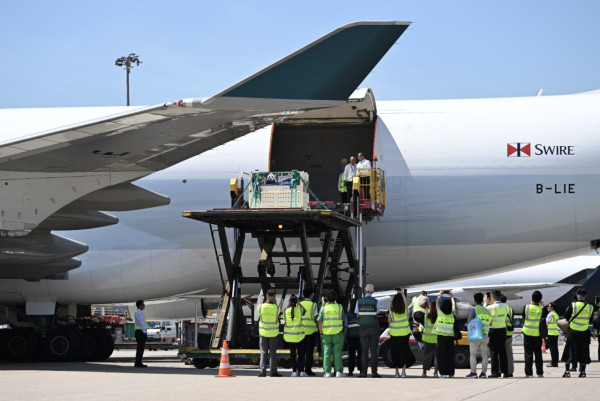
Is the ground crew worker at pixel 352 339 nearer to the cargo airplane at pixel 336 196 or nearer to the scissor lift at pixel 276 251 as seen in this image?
the scissor lift at pixel 276 251

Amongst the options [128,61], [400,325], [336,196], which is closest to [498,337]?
[400,325]

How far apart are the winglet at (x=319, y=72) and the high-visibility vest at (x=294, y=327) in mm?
3951

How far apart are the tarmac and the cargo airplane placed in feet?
11.6

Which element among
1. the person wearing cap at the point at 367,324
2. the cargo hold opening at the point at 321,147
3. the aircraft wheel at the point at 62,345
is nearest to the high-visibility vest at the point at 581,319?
the person wearing cap at the point at 367,324

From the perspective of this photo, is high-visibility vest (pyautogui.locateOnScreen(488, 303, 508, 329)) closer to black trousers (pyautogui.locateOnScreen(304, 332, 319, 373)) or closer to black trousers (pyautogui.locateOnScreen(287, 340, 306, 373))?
black trousers (pyautogui.locateOnScreen(304, 332, 319, 373))

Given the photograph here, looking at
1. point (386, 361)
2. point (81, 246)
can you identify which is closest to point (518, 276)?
point (386, 361)

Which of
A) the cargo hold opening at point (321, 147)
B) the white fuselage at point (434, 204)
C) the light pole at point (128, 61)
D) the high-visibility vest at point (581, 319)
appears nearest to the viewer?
the high-visibility vest at point (581, 319)

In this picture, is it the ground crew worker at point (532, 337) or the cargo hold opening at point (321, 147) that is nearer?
the ground crew worker at point (532, 337)

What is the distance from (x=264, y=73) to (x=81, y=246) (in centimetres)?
858

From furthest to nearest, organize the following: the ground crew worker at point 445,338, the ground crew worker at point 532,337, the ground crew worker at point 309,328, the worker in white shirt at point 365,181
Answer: the worker in white shirt at point 365,181
the ground crew worker at point 532,337
the ground crew worker at point 309,328
the ground crew worker at point 445,338

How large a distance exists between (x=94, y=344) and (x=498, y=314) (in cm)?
1160

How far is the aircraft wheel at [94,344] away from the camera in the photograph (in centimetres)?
2498

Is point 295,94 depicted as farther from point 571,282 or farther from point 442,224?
point 571,282

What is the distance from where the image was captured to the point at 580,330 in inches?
716
